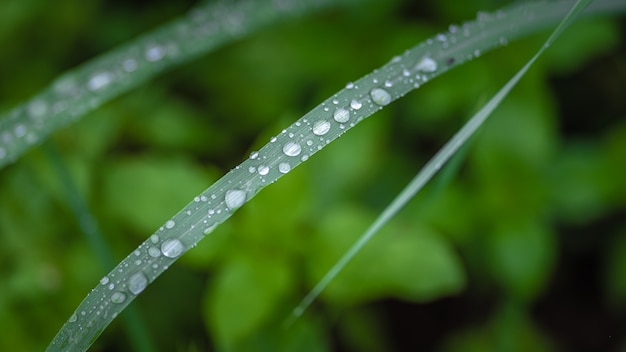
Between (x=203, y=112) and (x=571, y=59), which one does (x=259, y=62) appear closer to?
(x=203, y=112)

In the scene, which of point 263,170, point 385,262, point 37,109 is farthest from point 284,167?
point 37,109

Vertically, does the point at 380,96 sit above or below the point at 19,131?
below

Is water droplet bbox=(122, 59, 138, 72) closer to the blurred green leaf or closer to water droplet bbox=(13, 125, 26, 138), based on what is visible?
water droplet bbox=(13, 125, 26, 138)

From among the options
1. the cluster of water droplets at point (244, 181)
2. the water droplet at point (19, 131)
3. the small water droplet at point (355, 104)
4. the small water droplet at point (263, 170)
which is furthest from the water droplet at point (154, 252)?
the water droplet at point (19, 131)

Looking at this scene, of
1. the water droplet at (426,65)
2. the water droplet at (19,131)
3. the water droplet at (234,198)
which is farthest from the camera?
the water droplet at (19,131)

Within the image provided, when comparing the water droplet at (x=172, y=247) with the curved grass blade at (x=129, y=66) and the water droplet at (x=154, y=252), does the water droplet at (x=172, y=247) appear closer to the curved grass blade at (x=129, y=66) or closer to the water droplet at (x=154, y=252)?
the water droplet at (x=154, y=252)

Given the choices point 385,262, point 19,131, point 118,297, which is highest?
point 19,131

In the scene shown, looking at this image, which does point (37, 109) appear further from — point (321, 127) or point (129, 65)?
point (321, 127)
